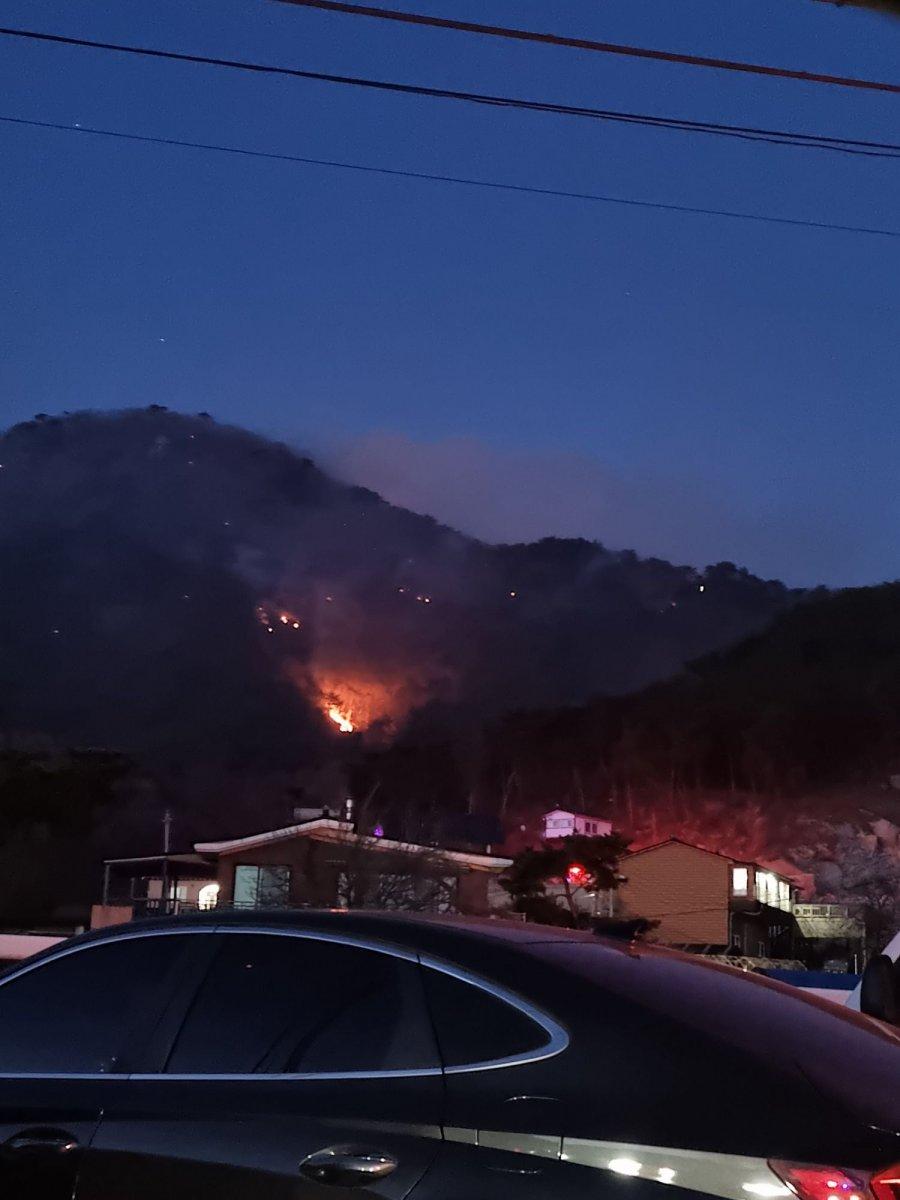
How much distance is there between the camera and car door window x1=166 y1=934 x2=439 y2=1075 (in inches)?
142

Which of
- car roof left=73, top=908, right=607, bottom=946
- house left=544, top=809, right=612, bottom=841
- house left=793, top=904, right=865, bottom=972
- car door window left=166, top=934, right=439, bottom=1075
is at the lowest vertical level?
house left=793, top=904, right=865, bottom=972

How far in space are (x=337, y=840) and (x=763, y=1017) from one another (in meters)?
33.5

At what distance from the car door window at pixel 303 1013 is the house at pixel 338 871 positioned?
94.8 ft

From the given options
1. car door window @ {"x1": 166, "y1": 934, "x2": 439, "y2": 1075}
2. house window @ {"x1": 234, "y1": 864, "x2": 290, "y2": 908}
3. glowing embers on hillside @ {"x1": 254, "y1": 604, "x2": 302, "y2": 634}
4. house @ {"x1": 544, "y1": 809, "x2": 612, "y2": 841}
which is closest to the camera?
car door window @ {"x1": 166, "y1": 934, "x2": 439, "y2": 1075}

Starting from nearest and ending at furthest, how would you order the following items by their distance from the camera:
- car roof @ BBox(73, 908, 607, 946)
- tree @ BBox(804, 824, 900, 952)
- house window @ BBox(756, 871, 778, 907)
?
car roof @ BBox(73, 908, 607, 946), house window @ BBox(756, 871, 778, 907), tree @ BBox(804, 824, 900, 952)

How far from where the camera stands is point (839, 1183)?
9.44ft

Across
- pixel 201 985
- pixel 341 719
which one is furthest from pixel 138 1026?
pixel 341 719

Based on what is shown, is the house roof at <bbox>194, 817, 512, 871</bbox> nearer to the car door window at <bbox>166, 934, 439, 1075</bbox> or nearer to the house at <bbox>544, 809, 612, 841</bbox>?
the car door window at <bbox>166, 934, 439, 1075</bbox>

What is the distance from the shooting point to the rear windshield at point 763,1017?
316cm

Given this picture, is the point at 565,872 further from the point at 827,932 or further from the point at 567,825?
the point at 567,825

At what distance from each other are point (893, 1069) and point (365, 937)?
135 centimetres

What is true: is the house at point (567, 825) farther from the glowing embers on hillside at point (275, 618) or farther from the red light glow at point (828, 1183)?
the red light glow at point (828, 1183)

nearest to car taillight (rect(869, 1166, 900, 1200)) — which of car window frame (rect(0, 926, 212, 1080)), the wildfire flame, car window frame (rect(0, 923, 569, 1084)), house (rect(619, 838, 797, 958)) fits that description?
car window frame (rect(0, 923, 569, 1084))

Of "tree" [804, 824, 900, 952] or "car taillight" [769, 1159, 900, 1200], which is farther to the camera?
"tree" [804, 824, 900, 952]
